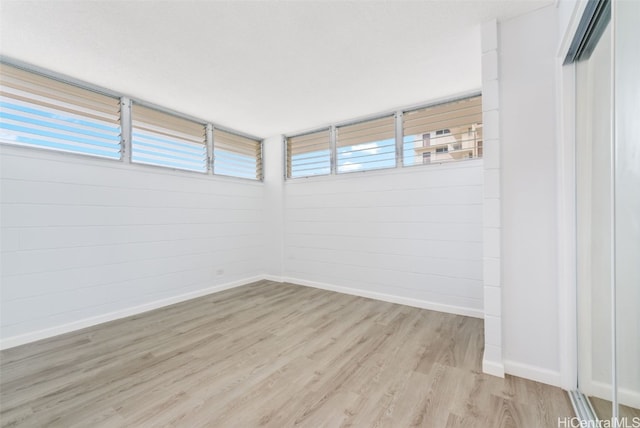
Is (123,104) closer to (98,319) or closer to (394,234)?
(98,319)

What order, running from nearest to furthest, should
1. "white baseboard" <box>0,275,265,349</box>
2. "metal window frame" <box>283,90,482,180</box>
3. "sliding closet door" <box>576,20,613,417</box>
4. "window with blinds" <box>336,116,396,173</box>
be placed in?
"sliding closet door" <box>576,20,613,417</box> → "white baseboard" <box>0,275,265,349</box> → "metal window frame" <box>283,90,482,180</box> → "window with blinds" <box>336,116,396,173</box>

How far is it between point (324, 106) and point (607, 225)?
3021 millimetres

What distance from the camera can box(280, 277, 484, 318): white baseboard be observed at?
3.05m

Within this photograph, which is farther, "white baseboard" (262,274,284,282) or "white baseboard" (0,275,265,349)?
"white baseboard" (262,274,284,282)

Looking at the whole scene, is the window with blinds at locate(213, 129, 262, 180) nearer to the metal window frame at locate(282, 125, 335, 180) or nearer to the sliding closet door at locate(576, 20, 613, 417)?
the metal window frame at locate(282, 125, 335, 180)

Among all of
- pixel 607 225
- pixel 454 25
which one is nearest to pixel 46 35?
pixel 454 25

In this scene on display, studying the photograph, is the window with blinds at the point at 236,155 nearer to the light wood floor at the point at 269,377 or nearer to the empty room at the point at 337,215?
the empty room at the point at 337,215

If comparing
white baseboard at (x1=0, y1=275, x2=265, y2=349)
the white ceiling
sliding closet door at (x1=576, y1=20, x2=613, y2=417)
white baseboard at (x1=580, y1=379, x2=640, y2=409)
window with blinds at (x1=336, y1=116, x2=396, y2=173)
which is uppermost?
the white ceiling

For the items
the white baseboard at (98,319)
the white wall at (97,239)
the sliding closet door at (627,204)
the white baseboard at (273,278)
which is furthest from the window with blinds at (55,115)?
the sliding closet door at (627,204)

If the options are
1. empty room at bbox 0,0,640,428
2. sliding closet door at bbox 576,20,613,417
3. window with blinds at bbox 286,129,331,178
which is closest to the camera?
sliding closet door at bbox 576,20,613,417

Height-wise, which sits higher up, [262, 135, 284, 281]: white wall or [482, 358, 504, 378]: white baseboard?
[262, 135, 284, 281]: white wall

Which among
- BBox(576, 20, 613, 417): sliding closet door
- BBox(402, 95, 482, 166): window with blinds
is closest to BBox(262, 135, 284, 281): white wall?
BBox(402, 95, 482, 166): window with blinds

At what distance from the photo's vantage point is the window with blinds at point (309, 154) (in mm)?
4320

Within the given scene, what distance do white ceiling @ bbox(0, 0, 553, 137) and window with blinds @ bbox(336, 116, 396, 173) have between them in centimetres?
55
